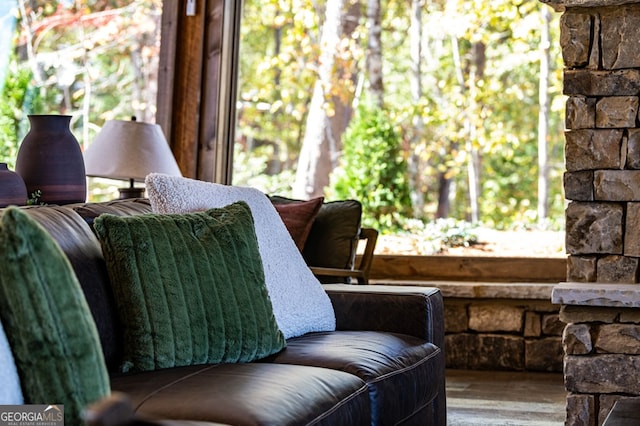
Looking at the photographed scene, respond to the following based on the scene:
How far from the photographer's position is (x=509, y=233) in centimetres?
599

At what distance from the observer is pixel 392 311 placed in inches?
122

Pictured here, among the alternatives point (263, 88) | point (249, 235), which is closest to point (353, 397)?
point (249, 235)

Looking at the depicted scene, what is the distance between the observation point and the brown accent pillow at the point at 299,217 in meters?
3.99

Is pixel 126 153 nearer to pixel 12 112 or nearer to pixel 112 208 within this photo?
pixel 12 112

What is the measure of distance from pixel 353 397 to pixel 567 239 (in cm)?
160

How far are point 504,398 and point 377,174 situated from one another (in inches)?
86.4

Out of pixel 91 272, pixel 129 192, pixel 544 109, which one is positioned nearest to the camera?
pixel 91 272

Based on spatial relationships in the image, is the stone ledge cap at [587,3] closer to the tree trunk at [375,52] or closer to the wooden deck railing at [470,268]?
the wooden deck railing at [470,268]

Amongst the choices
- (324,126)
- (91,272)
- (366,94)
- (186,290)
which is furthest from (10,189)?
(366,94)

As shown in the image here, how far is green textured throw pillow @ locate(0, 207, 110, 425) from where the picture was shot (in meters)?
1.61

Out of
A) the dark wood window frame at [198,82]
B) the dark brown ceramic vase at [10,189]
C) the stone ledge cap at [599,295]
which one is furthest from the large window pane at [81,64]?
the stone ledge cap at [599,295]

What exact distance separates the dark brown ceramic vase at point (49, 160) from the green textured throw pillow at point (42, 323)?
6.16 feet

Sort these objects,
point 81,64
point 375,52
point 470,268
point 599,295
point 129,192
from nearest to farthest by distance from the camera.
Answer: point 599,295, point 129,192, point 470,268, point 81,64, point 375,52

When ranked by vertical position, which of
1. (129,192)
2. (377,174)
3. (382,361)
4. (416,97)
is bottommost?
(382,361)
